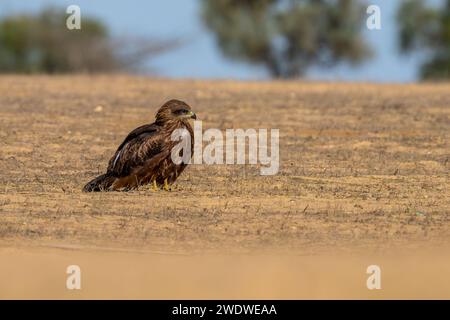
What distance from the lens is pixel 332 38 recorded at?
151 feet

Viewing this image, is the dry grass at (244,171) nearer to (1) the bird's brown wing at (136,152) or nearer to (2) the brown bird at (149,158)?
(2) the brown bird at (149,158)

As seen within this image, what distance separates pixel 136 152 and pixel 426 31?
3300 cm

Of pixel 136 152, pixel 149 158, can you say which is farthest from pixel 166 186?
pixel 136 152

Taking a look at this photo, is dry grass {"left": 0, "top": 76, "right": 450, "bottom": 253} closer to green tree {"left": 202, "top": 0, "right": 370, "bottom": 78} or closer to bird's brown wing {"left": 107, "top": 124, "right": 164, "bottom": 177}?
bird's brown wing {"left": 107, "top": 124, "right": 164, "bottom": 177}

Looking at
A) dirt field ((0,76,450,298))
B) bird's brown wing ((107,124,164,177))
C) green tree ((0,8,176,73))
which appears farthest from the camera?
green tree ((0,8,176,73))

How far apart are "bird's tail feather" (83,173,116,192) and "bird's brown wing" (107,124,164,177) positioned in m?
0.08

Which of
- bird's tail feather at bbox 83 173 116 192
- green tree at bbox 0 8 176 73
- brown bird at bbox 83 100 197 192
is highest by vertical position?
green tree at bbox 0 8 176 73

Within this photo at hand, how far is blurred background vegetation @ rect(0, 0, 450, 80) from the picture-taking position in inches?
1773

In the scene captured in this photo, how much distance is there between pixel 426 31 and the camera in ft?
150

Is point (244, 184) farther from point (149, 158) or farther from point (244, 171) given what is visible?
point (149, 158)

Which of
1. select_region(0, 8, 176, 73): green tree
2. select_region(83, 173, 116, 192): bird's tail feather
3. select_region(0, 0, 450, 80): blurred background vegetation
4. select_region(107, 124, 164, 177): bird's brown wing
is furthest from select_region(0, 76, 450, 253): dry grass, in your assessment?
select_region(0, 0, 450, 80): blurred background vegetation

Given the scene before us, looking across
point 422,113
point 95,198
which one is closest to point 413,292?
point 95,198
